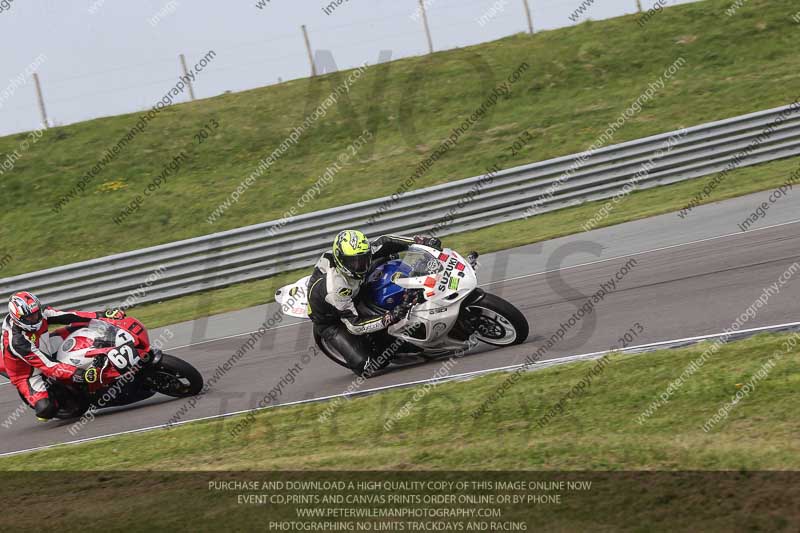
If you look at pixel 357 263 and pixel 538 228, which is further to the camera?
pixel 538 228

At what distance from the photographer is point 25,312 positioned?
1012cm

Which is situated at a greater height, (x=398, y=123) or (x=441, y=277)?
(x=441, y=277)

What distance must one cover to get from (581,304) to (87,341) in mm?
5821

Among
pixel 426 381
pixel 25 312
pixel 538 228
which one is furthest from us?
pixel 538 228

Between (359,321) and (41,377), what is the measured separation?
13.0 feet

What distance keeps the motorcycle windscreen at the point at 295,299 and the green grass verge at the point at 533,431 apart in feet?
3.91

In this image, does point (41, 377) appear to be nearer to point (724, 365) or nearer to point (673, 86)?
point (724, 365)

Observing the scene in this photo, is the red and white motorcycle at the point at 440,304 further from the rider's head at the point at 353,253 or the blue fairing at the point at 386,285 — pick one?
the rider's head at the point at 353,253

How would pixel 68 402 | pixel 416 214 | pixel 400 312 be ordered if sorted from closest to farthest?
pixel 400 312 < pixel 68 402 < pixel 416 214

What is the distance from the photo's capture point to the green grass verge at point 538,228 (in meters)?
15.6

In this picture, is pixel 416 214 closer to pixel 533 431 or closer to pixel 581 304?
pixel 581 304

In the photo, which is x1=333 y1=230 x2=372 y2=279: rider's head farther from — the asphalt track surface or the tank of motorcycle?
the asphalt track surface

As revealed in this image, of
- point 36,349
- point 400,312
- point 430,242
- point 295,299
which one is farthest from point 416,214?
point 36,349

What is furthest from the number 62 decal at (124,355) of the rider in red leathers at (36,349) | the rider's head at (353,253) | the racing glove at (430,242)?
the racing glove at (430,242)
